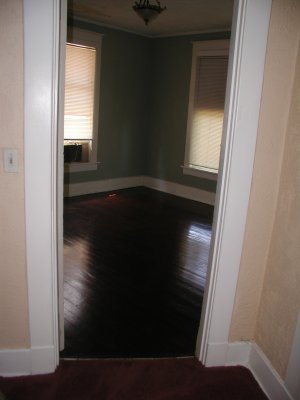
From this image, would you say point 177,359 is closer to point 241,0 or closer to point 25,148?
point 25,148

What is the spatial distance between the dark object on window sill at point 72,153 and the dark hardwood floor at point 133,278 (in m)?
0.72

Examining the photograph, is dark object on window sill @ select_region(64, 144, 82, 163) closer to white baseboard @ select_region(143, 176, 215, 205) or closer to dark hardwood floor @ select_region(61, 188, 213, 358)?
dark hardwood floor @ select_region(61, 188, 213, 358)

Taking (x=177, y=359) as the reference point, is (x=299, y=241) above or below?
above

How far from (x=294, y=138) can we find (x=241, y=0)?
72cm

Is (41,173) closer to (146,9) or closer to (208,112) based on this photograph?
(146,9)

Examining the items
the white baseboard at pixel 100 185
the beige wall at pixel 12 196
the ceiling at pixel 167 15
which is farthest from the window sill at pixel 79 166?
the beige wall at pixel 12 196

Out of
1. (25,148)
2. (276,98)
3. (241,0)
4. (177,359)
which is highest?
(241,0)

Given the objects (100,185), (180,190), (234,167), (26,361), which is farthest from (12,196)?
(180,190)

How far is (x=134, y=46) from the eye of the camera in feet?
19.8

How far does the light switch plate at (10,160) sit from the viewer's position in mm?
1710

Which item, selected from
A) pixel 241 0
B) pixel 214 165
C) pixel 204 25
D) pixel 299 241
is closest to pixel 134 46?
pixel 204 25

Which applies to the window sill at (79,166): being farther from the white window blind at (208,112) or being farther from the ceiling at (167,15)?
the ceiling at (167,15)

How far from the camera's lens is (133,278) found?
319 cm

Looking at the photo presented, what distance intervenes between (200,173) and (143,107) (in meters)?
1.66
